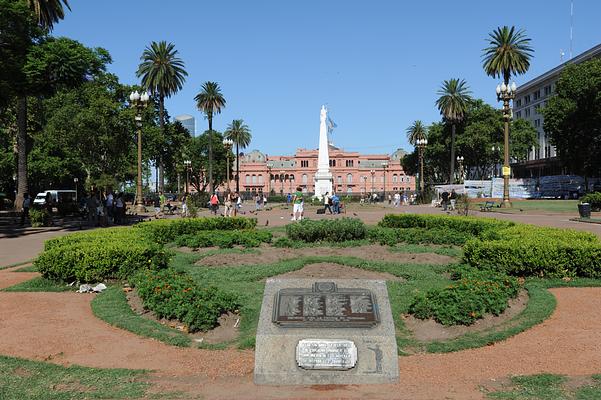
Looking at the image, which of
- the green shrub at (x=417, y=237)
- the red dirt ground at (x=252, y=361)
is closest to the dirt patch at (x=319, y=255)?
the green shrub at (x=417, y=237)

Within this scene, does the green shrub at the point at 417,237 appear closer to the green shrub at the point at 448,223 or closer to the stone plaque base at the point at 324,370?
the green shrub at the point at 448,223

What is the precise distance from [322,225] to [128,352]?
9.95 m

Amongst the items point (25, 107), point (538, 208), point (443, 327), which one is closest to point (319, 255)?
point (443, 327)

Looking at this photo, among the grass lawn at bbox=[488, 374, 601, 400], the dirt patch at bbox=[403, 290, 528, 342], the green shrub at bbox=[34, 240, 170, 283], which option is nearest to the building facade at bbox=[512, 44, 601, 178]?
the green shrub at bbox=[34, 240, 170, 283]

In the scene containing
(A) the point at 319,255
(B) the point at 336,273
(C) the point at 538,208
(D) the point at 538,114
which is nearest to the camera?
(B) the point at 336,273

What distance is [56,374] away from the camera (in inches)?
223

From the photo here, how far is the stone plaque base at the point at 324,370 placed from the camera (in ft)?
17.9

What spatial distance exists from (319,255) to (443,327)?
20.9ft

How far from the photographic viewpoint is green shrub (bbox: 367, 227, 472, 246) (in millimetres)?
15819

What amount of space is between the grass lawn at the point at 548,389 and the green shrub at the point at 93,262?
23.7ft

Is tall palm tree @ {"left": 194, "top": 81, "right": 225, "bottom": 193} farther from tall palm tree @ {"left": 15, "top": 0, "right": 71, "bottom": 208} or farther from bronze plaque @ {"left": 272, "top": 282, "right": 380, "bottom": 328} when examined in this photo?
bronze plaque @ {"left": 272, "top": 282, "right": 380, "bottom": 328}

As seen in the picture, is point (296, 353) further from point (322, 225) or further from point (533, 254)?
point (322, 225)

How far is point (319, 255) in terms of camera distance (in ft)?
44.3

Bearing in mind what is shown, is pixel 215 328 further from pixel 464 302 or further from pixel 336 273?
pixel 336 273
